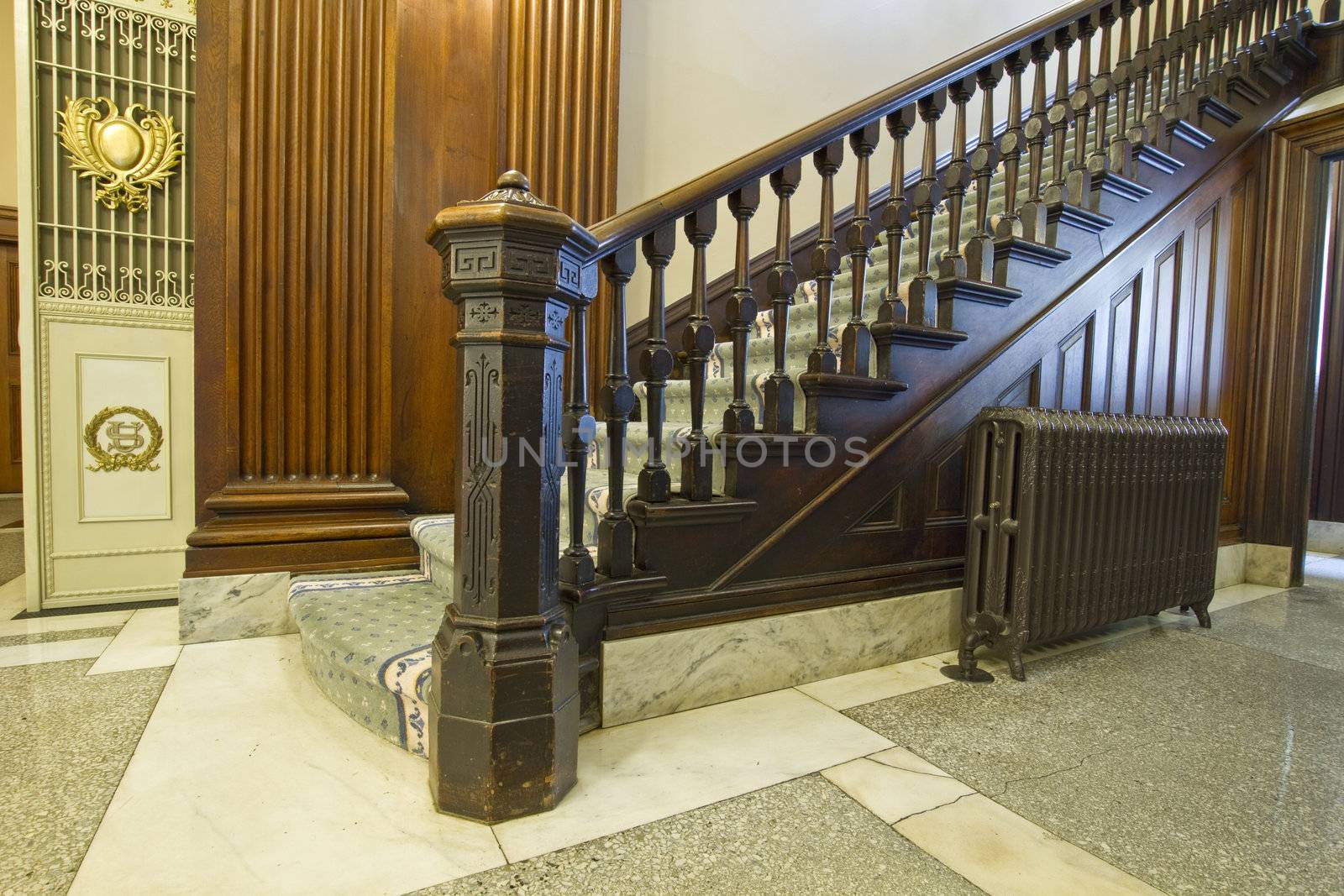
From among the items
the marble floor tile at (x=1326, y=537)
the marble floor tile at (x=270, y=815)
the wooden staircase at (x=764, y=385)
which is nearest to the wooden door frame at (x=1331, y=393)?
the marble floor tile at (x=1326, y=537)

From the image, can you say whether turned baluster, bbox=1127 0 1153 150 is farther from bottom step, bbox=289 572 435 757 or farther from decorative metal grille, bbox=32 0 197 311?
decorative metal grille, bbox=32 0 197 311

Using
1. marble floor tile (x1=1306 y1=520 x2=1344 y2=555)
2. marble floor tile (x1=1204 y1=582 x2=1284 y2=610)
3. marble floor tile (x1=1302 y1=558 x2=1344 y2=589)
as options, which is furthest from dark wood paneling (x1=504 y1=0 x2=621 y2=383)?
marble floor tile (x1=1306 y1=520 x2=1344 y2=555)

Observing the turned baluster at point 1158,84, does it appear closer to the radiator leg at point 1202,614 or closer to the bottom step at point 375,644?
the radiator leg at point 1202,614

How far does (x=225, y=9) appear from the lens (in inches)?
80.0

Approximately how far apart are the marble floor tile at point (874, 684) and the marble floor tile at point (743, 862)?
490 mm

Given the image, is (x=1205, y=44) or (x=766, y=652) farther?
(x=1205, y=44)

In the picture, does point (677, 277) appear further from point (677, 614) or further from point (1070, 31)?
point (677, 614)

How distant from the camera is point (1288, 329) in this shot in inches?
116

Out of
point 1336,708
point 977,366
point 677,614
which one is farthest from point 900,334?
point 1336,708

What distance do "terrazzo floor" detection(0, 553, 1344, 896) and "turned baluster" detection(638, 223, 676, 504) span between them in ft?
1.72

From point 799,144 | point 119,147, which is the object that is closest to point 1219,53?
point 799,144

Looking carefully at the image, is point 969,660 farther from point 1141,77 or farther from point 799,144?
point 1141,77

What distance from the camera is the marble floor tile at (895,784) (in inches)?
45.1

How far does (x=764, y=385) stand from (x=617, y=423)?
442mm
